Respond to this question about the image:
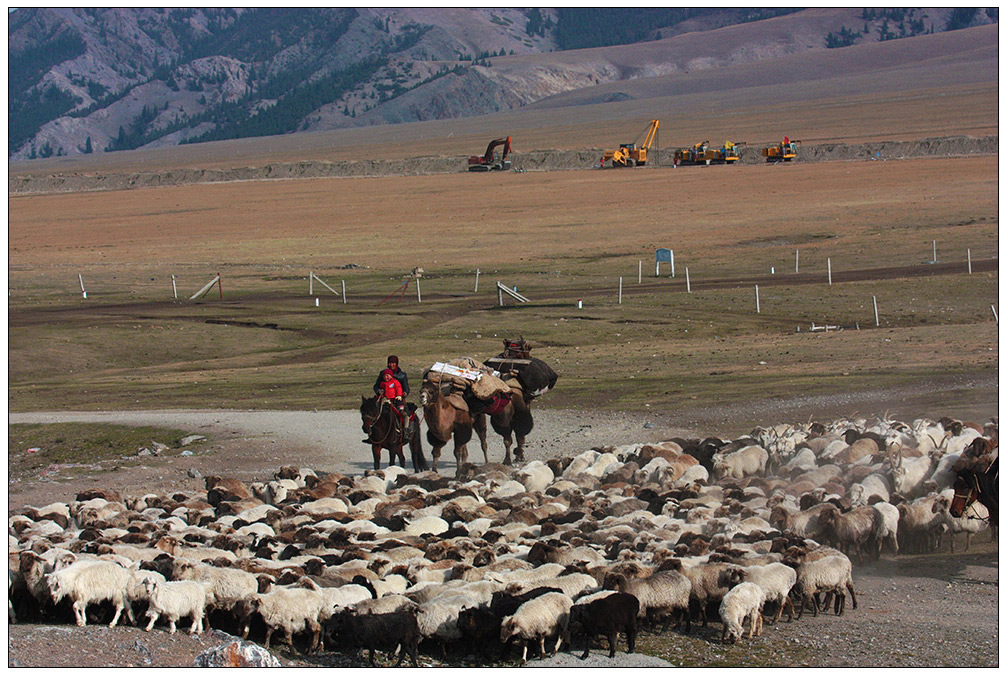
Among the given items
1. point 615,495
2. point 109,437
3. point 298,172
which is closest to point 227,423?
point 109,437

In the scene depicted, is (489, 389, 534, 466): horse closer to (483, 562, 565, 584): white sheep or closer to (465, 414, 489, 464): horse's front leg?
(465, 414, 489, 464): horse's front leg

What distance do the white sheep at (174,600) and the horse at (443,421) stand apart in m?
9.39

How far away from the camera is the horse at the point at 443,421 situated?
21797 millimetres

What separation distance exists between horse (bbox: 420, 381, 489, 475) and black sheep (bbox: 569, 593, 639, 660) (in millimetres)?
9637

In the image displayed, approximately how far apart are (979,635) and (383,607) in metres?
6.41

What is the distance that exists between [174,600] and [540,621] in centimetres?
403

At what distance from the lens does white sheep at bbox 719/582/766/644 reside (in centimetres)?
1241

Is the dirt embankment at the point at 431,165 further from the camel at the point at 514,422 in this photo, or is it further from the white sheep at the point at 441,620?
the white sheep at the point at 441,620

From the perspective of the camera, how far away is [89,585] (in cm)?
1266

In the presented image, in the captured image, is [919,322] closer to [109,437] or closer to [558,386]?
[558,386]

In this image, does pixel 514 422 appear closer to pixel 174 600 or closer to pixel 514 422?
pixel 514 422

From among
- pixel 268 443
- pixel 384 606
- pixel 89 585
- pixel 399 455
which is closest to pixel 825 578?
pixel 384 606

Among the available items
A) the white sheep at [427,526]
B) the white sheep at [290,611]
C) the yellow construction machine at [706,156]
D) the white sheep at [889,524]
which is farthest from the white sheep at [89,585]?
the yellow construction machine at [706,156]

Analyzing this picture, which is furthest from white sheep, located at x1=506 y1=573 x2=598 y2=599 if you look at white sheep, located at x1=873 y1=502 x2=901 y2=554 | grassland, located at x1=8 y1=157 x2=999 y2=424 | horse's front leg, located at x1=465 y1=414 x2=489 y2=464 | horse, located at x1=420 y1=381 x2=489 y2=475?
grassland, located at x1=8 y1=157 x2=999 y2=424
